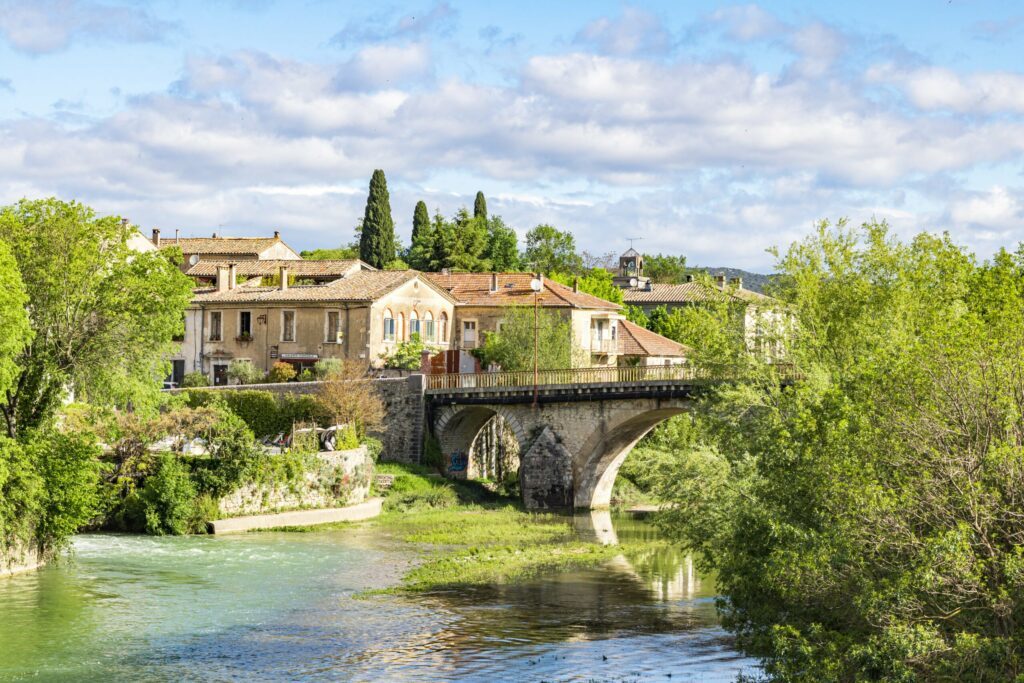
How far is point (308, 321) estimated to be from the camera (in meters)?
64.6

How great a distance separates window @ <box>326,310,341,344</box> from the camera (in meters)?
63.9

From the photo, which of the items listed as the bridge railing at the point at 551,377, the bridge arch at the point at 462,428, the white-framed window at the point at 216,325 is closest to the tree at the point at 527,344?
the bridge arch at the point at 462,428

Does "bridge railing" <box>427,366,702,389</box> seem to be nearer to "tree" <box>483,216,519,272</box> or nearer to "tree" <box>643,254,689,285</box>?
"tree" <box>483,216,519,272</box>

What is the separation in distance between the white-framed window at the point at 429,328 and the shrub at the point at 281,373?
726 cm

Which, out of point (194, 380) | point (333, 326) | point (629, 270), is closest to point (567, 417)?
point (333, 326)

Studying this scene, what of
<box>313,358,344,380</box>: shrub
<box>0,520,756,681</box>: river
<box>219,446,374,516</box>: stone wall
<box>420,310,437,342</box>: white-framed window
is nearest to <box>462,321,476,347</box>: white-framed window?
<box>420,310,437,342</box>: white-framed window

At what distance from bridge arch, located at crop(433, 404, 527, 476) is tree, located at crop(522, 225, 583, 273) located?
177 ft

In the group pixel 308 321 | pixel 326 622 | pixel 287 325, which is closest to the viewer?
pixel 326 622

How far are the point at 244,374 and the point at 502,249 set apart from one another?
3929 cm

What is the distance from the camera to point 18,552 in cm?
3384

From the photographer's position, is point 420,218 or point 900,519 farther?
point 420,218

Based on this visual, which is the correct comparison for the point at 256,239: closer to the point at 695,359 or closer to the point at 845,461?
the point at 695,359

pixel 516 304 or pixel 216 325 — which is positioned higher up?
pixel 516 304

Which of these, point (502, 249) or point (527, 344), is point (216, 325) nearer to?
point (527, 344)
